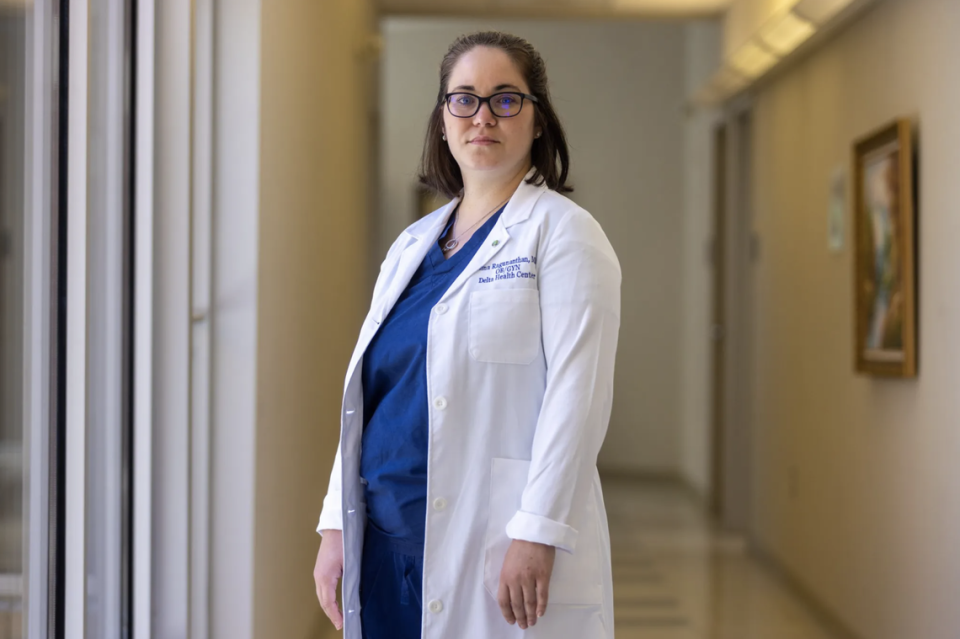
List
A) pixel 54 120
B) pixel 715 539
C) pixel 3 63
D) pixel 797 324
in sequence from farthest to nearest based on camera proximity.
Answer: pixel 715 539 → pixel 797 324 → pixel 54 120 → pixel 3 63

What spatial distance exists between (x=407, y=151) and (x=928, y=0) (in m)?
5.64

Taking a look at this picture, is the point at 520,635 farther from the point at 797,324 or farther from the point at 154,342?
the point at 797,324

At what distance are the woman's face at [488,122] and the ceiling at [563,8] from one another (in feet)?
13.1

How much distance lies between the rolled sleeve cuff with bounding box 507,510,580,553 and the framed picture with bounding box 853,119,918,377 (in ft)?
7.78

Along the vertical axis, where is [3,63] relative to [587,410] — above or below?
above

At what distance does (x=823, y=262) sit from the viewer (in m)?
4.80

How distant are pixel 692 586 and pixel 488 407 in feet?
12.6

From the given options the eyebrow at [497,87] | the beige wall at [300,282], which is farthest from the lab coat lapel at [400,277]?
the beige wall at [300,282]

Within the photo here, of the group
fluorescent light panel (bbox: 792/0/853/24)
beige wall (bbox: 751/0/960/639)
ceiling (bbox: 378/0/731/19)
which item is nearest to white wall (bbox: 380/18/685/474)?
beige wall (bbox: 751/0/960/639)

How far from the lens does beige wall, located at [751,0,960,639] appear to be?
10.9 feet

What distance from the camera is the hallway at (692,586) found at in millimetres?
4402

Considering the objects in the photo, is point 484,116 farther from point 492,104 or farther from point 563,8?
point 563,8

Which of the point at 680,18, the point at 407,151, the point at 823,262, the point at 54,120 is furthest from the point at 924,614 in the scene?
the point at 407,151

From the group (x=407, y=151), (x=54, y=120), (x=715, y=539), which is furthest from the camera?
(x=407, y=151)
